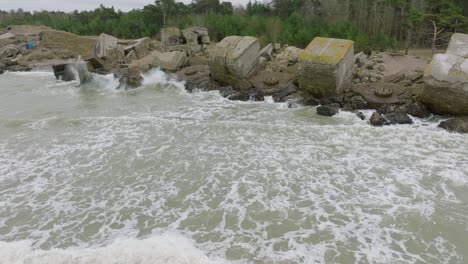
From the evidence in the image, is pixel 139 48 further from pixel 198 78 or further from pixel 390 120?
pixel 390 120

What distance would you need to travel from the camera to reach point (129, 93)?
14.3m

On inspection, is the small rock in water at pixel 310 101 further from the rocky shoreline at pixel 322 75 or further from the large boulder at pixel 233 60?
the large boulder at pixel 233 60

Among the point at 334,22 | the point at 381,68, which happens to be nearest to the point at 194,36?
the point at 334,22

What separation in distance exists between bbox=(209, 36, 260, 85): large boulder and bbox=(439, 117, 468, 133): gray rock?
691cm

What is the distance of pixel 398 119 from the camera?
9.65 metres

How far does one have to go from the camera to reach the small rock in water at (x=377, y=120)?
31.2 feet

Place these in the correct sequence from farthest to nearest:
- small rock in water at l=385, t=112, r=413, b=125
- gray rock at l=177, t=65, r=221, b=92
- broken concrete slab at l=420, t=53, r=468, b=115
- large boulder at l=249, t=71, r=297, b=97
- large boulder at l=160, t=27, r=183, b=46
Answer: large boulder at l=160, t=27, r=183, b=46, gray rock at l=177, t=65, r=221, b=92, large boulder at l=249, t=71, r=297, b=97, small rock in water at l=385, t=112, r=413, b=125, broken concrete slab at l=420, t=53, r=468, b=115

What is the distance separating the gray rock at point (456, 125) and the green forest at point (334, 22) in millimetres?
7805

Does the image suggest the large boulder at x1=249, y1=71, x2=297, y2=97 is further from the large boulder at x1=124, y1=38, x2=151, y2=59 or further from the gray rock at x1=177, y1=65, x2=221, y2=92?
the large boulder at x1=124, y1=38, x2=151, y2=59

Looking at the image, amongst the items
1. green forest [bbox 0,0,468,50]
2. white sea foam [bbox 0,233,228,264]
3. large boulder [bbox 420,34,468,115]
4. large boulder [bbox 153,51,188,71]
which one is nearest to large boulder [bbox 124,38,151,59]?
large boulder [bbox 153,51,188,71]

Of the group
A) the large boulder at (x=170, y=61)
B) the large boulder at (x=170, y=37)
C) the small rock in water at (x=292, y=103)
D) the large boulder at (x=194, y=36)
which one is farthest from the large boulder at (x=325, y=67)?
the large boulder at (x=170, y=37)

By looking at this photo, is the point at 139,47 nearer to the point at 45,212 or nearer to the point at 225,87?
the point at 225,87

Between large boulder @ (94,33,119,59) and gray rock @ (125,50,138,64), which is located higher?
large boulder @ (94,33,119,59)

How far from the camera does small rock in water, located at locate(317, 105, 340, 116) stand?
1039cm
